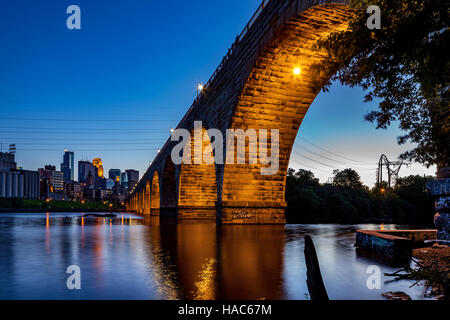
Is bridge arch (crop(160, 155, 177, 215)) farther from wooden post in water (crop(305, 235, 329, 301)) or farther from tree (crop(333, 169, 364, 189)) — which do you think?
tree (crop(333, 169, 364, 189))

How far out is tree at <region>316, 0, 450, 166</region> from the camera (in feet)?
Answer: 13.0

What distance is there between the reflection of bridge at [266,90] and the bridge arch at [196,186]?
7.58 m

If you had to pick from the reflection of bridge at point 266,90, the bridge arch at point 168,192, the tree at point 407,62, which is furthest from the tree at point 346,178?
the tree at point 407,62

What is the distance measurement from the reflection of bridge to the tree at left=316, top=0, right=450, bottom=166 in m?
4.69

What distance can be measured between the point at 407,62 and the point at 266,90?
1074 cm

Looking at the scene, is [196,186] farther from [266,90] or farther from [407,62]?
[407,62]

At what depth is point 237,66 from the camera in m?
15.3

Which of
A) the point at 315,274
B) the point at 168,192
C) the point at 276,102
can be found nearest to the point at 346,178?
the point at 168,192

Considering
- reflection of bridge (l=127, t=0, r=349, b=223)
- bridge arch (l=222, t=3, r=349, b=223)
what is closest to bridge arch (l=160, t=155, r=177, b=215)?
reflection of bridge (l=127, t=0, r=349, b=223)

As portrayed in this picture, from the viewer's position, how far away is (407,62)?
14.1ft

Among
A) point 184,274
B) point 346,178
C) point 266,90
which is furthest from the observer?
point 346,178

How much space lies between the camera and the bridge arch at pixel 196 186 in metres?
27.5

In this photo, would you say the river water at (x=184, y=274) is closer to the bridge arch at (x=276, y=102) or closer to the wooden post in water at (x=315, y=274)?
the wooden post in water at (x=315, y=274)
